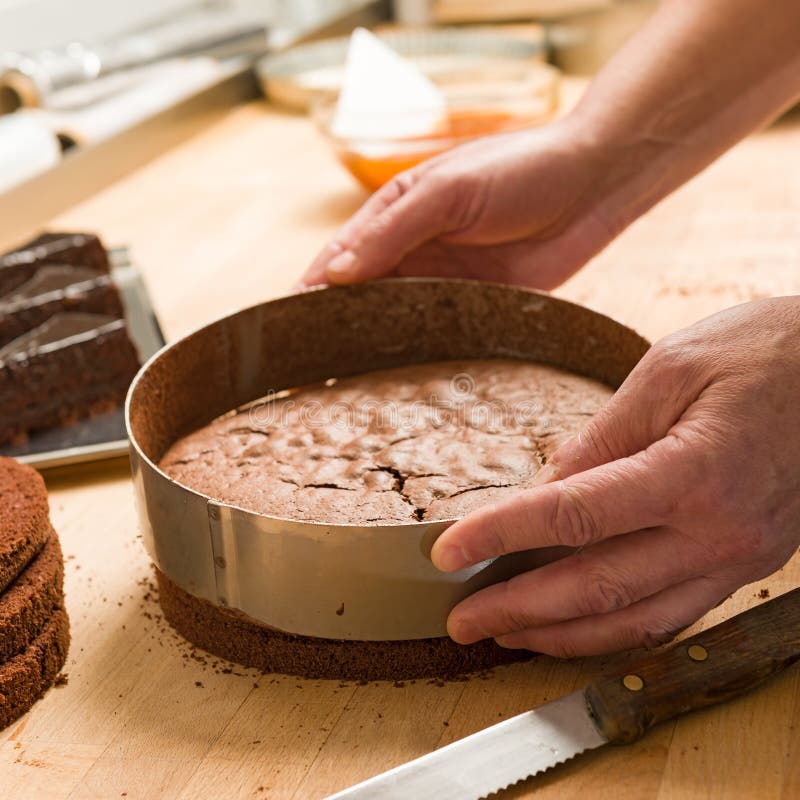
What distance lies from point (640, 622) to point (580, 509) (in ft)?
0.52

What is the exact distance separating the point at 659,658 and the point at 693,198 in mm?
1765

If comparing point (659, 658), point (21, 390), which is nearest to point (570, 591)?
point (659, 658)

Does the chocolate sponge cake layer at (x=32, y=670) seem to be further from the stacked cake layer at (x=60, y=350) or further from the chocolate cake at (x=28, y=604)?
the stacked cake layer at (x=60, y=350)

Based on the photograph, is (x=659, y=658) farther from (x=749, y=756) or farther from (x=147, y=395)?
(x=147, y=395)

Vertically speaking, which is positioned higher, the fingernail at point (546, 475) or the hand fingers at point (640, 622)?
the fingernail at point (546, 475)

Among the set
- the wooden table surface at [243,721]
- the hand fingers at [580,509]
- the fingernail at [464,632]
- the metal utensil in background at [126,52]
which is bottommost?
the wooden table surface at [243,721]

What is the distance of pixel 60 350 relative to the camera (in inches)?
68.8

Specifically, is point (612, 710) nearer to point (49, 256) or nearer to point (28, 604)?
point (28, 604)

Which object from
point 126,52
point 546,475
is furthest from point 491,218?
point 126,52

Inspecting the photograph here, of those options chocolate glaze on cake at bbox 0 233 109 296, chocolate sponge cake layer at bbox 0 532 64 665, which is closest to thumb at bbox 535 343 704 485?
chocolate sponge cake layer at bbox 0 532 64 665

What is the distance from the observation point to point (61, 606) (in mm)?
1215

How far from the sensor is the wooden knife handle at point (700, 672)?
1.02 metres

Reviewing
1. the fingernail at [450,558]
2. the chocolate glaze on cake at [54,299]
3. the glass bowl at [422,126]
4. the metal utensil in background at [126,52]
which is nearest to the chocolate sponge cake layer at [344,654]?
the fingernail at [450,558]

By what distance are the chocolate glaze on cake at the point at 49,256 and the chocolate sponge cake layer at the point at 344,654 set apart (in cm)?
111
